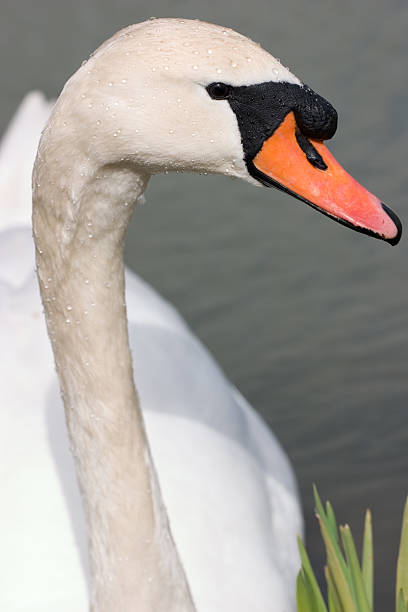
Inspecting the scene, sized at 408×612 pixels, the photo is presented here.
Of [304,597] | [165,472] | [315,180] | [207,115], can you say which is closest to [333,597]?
[304,597]

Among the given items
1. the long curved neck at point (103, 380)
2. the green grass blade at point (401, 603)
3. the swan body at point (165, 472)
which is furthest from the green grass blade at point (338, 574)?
the swan body at point (165, 472)

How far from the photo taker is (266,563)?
2855mm

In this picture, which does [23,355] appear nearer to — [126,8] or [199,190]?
[199,190]

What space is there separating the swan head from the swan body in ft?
3.95

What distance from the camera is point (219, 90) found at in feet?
5.63

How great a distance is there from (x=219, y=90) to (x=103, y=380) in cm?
68

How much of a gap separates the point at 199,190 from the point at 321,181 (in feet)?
12.3

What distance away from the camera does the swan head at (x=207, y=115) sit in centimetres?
169

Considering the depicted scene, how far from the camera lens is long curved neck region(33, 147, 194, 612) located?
189cm

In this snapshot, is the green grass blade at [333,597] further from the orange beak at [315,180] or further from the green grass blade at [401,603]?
the orange beak at [315,180]

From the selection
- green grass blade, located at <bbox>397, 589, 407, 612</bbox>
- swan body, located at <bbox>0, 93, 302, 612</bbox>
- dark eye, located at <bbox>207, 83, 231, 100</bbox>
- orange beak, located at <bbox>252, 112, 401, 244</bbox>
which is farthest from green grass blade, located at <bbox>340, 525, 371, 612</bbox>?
dark eye, located at <bbox>207, 83, 231, 100</bbox>

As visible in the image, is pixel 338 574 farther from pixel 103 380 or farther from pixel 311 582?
pixel 103 380

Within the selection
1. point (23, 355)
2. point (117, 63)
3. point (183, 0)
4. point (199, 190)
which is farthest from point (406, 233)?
point (117, 63)

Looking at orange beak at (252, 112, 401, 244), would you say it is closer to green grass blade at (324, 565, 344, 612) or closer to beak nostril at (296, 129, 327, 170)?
beak nostril at (296, 129, 327, 170)
